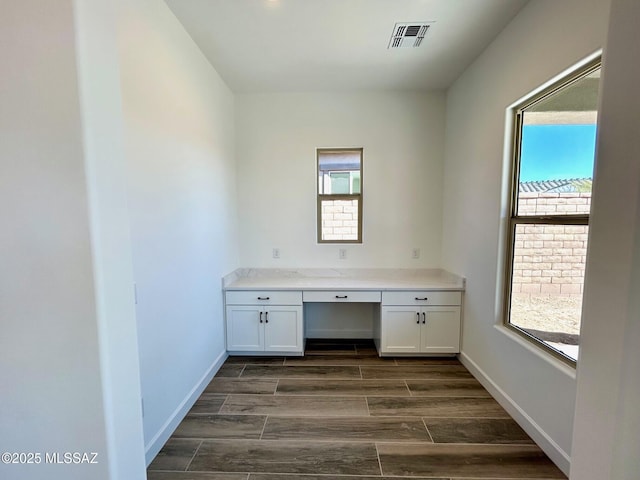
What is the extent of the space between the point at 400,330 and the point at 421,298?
16.1 inches

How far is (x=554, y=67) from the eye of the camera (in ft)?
5.41

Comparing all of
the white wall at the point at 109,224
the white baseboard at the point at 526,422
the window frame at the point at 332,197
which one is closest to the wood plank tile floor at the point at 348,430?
the white baseboard at the point at 526,422

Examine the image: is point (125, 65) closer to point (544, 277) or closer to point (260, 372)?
point (260, 372)

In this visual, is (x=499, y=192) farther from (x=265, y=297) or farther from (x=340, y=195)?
(x=265, y=297)

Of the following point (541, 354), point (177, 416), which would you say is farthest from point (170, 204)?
point (541, 354)

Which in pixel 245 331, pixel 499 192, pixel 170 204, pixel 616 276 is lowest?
pixel 245 331

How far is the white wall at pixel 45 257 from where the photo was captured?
704 mm

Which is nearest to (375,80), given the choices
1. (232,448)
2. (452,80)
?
(452,80)

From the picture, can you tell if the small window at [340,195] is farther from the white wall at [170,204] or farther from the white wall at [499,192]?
the white wall at [170,204]

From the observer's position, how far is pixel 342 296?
288 centimetres

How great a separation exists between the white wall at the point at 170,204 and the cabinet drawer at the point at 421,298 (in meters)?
1.80

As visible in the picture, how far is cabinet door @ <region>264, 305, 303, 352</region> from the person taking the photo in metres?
2.90

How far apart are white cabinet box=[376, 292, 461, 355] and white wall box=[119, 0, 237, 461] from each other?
1.78m

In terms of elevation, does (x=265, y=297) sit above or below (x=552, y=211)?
below
